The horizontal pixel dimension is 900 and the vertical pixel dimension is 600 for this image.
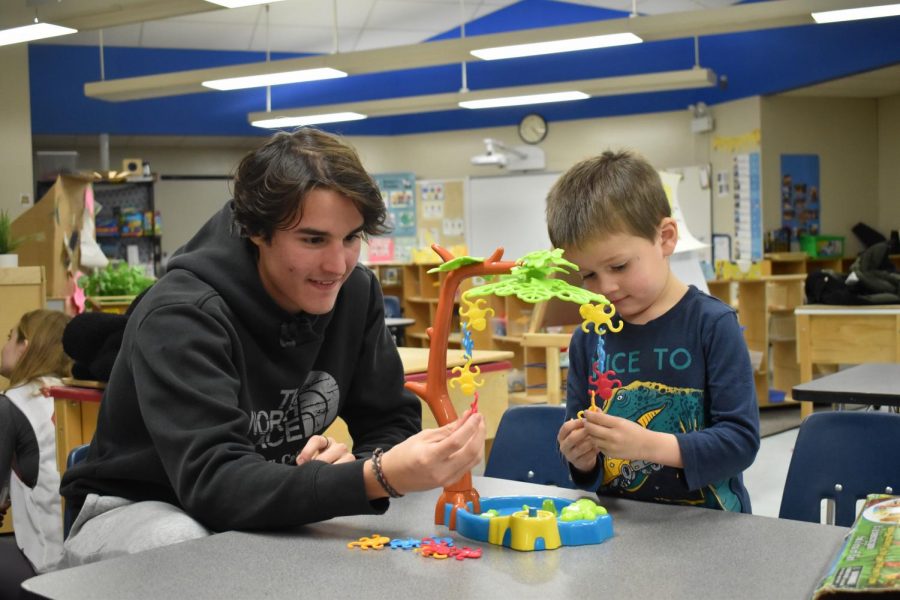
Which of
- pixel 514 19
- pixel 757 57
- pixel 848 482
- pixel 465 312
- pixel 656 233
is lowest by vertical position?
pixel 848 482

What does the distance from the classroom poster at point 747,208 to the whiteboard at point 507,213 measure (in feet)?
7.60

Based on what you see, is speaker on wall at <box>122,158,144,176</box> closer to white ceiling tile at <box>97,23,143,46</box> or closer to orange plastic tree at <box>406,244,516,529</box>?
white ceiling tile at <box>97,23,143,46</box>

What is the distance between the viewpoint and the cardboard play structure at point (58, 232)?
6438 mm

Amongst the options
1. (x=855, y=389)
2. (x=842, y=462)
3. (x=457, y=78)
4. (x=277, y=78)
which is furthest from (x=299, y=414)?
(x=457, y=78)

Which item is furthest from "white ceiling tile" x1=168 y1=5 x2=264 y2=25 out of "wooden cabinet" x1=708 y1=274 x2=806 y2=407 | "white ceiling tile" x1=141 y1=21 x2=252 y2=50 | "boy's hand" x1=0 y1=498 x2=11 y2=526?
"boy's hand" x1=0 y1=498 x2=11 y2=526

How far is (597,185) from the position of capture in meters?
1.68

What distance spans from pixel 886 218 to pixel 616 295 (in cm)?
969

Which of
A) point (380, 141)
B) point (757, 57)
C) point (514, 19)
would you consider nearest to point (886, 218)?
point (757, 57)

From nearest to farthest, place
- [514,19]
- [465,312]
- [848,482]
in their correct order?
1. [465,312]
2. [848,482]
3. [514,19]

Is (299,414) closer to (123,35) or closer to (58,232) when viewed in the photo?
(58,232)

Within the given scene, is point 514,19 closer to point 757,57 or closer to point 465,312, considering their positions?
point 757,57

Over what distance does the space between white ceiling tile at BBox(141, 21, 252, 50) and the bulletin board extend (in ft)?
9.16

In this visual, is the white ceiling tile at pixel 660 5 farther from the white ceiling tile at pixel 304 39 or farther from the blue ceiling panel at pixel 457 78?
the white ceiling tile at pixel 304 39

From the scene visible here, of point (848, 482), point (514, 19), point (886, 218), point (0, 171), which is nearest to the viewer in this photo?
point (848, 482)
